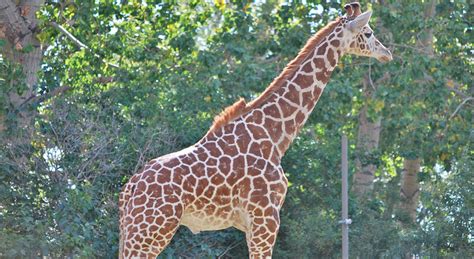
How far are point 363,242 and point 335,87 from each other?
2574 millimetres

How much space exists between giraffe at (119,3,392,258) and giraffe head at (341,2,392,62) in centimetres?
3

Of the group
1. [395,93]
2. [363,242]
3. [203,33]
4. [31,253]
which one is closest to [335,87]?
[395,93]

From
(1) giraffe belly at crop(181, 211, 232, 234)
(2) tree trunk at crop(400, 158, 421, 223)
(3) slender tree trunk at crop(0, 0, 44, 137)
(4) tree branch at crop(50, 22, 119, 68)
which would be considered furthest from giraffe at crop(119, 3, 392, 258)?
(2) tree trunk at crop(400, 158, 421, 223)

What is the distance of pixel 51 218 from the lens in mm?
13648

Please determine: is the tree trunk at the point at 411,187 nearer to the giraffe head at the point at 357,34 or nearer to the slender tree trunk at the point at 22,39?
the slender tree trunk at the point at 22,39

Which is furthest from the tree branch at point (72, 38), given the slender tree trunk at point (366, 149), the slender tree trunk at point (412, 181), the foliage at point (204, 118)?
the slender tree trunk at point (412, 181)

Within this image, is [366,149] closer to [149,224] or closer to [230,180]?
[230,180]

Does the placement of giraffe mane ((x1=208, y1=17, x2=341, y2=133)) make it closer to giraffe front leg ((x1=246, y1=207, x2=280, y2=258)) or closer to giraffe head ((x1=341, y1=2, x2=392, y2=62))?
giraffe head ((x1=341, y1=2, x2=392, y2=62))

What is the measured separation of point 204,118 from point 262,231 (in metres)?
5.51

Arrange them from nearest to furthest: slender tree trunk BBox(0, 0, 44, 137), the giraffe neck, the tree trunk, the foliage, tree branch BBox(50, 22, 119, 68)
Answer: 1. the giraffe neck
2. the foliage
3. slender tree trunk BBox(0, 0, 44, 137)
4. tree branch BBox(50, 22, 119, 68)
5. the tree trunk

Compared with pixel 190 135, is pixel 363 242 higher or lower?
lower

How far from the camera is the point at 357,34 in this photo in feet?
35.8

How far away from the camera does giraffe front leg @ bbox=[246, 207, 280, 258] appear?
33.5ft

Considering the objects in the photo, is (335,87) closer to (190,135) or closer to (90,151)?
(190,135)
